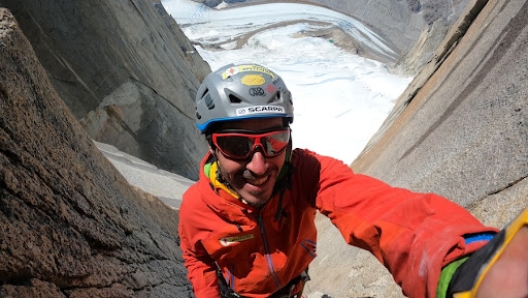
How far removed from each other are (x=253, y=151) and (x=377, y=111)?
845 inches

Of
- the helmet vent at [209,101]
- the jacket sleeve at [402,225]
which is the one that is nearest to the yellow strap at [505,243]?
the jacket sleeve at [402,225]

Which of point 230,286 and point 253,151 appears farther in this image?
point 230,286

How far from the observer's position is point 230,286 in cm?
280

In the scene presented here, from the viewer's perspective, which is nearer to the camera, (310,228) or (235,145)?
(235,145)

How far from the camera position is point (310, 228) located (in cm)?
267

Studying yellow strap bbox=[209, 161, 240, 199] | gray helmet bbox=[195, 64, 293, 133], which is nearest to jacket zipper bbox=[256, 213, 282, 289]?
yellow strap bbox=[209, 161, 240, 199]

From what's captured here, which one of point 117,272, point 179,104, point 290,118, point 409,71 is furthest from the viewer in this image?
point 409,71

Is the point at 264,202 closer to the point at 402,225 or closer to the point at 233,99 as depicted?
the point at 233,99

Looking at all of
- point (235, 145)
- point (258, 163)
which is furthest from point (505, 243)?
point (235, 145)

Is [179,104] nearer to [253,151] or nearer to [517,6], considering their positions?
[517,6]

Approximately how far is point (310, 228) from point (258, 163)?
715 mm

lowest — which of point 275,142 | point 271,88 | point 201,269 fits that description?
point 201,269

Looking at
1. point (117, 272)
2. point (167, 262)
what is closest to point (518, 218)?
point (117, 272)

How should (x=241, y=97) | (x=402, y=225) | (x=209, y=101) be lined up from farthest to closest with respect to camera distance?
(x=209, y=101) < (x=241, y=97) < (x=402, y=225)
